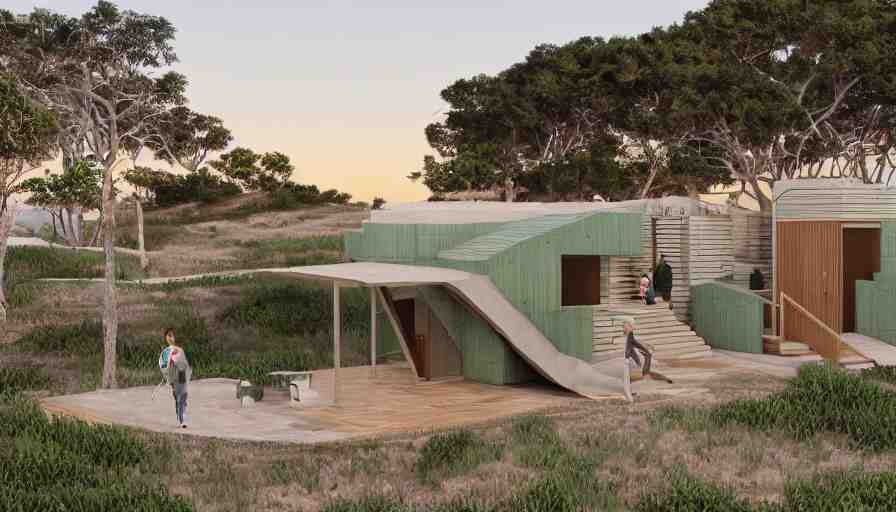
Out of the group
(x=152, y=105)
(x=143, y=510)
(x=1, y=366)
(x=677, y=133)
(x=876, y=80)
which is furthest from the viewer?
(x=152, y=105)

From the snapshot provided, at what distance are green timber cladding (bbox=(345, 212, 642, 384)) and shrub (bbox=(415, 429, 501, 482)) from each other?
5.89m

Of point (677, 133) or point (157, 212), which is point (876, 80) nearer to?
point (677, 133)

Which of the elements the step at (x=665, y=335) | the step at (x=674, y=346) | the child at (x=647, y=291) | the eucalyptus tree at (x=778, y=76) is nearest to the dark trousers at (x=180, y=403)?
the step at (x=665, y=335)

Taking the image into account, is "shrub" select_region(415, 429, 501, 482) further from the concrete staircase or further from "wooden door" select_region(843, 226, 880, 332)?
"wooden door" select_region(843, 226, 880, 332)

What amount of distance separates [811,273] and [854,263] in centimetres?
280

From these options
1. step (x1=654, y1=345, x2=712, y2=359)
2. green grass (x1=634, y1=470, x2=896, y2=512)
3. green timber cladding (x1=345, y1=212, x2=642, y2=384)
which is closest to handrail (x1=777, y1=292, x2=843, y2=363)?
step (x1=654, y1=345, x2=712, y2=359)

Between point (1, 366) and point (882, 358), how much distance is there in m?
20.8

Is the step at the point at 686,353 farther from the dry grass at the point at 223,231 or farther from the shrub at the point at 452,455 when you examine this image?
the dry grass at the point at 223,231

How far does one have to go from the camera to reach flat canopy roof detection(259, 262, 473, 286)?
16781 mm

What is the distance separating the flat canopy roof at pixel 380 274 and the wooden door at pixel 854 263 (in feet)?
40.0

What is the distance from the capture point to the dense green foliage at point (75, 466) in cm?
1100

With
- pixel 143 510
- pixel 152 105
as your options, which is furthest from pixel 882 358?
pixel 152 105

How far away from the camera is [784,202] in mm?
24125

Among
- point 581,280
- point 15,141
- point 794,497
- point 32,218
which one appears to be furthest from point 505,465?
point 32,218
